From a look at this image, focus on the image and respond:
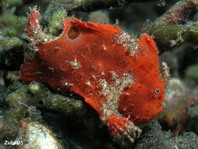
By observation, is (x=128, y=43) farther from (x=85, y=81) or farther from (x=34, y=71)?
(x=34, y=71)

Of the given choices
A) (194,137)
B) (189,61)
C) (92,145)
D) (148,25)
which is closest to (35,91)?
(92,145)

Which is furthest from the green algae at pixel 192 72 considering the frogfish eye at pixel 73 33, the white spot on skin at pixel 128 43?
the frogfish eye at pixel 73 33

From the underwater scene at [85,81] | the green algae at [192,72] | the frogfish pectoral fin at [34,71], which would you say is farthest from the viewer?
the green algae at [192,72]

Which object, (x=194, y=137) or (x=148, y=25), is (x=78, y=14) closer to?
(x=148, y=25)

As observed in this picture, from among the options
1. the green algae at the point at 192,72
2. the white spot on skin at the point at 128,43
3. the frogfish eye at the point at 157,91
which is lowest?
the green algae at the point at 192,72

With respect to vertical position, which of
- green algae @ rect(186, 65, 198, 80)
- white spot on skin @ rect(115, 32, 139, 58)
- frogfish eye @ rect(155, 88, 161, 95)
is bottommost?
green algae @ rect(186, 65, 198, 80)

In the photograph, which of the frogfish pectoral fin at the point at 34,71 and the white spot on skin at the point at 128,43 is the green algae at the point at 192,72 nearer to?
the white spot on skin at the point at 128,43

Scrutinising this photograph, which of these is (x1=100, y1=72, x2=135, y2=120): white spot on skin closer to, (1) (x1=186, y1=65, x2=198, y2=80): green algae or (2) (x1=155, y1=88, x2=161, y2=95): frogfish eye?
(2) (x1=155, y1=88, x2=161, y2=95): frogfish eye

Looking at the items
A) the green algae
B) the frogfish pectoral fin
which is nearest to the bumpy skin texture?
the frogfish pectoral fin
